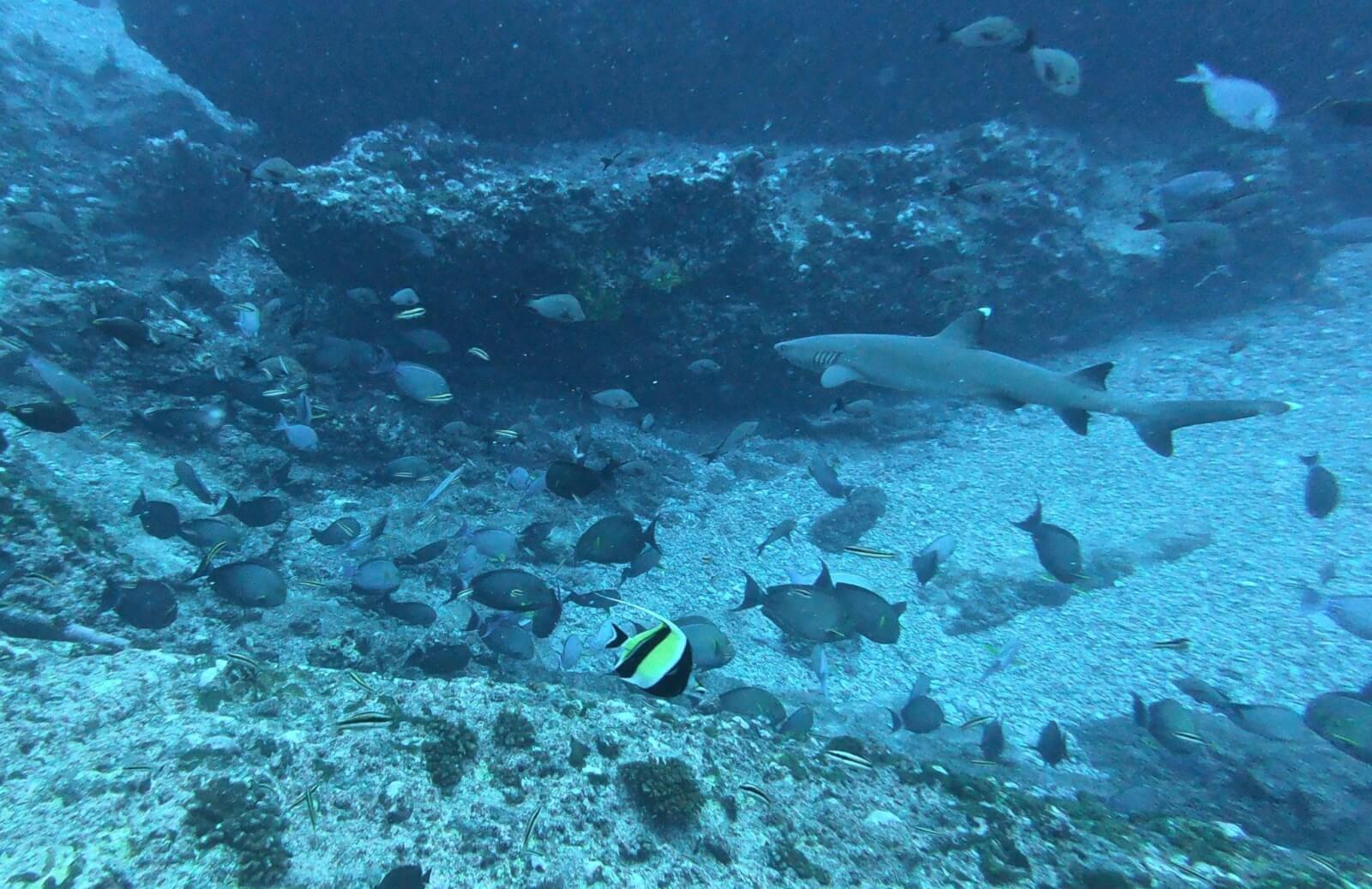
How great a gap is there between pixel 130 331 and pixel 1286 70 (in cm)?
2217

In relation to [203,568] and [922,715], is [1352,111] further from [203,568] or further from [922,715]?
[203,568]

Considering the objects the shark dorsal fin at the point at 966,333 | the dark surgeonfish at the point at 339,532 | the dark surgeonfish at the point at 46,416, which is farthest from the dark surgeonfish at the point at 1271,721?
the dark surgeonfish at the point at 46,416

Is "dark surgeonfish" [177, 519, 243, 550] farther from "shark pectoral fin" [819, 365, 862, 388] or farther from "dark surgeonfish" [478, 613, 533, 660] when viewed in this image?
"shark pectoral fin" [819, 365, 862, 388]

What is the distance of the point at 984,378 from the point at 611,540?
143 inches

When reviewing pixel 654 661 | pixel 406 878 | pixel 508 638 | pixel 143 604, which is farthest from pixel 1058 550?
pixel 143 604

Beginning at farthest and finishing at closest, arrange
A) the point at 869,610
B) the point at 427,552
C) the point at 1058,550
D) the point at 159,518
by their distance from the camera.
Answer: the point at 427,552, the point at 1058,550, the point at 159,518, the point at 869,610

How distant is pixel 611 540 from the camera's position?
4.35 meters

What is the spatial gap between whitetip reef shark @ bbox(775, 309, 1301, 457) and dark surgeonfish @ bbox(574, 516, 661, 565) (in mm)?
2336

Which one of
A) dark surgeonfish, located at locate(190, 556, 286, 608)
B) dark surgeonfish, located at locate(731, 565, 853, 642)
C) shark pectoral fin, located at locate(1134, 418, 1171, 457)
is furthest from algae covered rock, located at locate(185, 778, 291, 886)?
shark pectoral fin, located at locate(1134, 418, 1171, 457)

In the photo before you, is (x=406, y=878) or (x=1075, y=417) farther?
(x=1075, y=417)

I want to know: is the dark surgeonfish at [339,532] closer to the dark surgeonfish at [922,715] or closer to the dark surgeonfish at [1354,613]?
the dark surgeonfish at [922,715]

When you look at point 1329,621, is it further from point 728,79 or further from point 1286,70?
point 1286,70

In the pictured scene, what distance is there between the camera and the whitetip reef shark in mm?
4965

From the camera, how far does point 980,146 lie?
11.3 m
